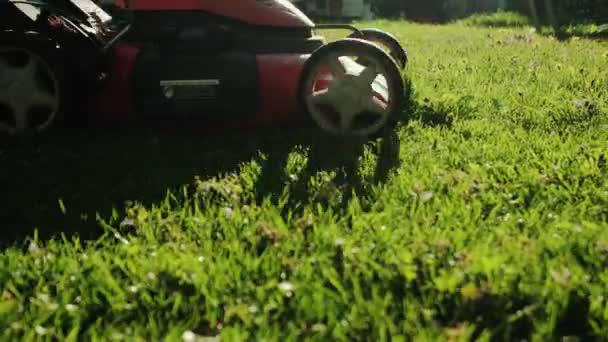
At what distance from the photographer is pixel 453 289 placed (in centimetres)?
198

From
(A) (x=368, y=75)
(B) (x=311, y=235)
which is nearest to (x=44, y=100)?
(A) (x=368, y=75)

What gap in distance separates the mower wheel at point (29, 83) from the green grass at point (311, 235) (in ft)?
0.50

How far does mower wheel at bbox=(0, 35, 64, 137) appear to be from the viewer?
344 cm

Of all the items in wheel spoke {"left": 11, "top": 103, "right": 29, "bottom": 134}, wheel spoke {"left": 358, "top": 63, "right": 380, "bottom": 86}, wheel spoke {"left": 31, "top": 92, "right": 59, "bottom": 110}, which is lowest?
wheel spoke {"left": 11, "top": 103, "right": 29, "bottom": 134}

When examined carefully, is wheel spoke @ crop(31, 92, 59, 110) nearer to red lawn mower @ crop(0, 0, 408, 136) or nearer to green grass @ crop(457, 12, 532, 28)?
red lawn mower @ crop(0, 0, 408, 136)

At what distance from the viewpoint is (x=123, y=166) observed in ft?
10.9

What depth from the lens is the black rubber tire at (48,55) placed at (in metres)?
3.43

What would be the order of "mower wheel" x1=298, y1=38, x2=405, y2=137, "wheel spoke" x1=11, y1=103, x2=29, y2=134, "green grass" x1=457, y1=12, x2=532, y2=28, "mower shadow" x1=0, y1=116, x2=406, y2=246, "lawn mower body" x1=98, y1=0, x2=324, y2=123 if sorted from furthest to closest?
"green grass" x1=457, y1=12, x2=532, y2=28, "lawn mower body" x1=98, y1=0, x2=324, y2=123, "wheel spoke" x1=11, y1=103, x2=29, y2=134, "mower wheel" x1=298, y1=38, x2=405, y2=137, "mower shadow" x1=0, y1=116, x2=406, y2=246

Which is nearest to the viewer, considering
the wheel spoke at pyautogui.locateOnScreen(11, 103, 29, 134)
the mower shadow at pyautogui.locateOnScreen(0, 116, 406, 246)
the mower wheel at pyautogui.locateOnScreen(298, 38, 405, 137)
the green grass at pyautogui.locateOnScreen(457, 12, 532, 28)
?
the mower shadow at pyautogui.locateOnScreen(0, 116, 406, 246)

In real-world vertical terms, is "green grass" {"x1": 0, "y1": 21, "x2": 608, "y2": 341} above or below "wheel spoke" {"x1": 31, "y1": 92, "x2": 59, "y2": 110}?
below

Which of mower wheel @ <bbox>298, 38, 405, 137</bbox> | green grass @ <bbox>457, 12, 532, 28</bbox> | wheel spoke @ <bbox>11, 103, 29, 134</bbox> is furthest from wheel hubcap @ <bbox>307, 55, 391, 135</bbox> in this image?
green grass @ <bbox>457, 12, 532, 28</bbox>

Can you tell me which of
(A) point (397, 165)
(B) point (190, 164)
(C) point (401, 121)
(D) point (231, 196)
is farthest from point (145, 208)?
(C) point (401, 121)

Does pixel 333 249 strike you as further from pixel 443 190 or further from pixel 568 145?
pixel 568 145

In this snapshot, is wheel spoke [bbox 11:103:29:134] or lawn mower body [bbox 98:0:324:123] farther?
lawn mower body [bbox 98:0:324:123]
